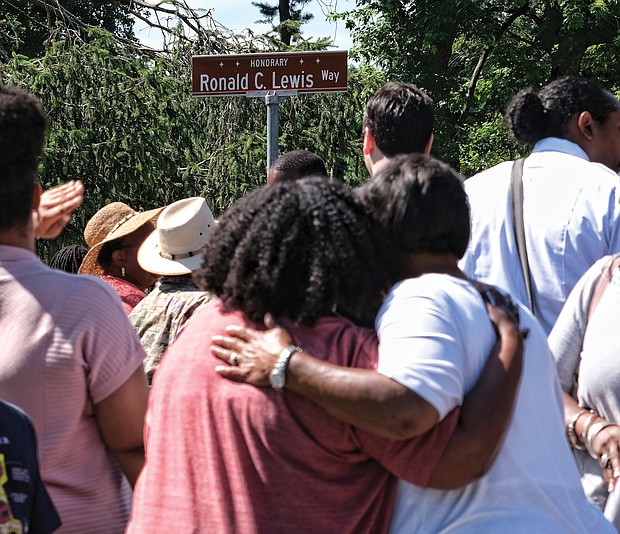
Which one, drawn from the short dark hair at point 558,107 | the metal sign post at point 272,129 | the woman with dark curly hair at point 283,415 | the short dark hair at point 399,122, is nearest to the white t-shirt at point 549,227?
the short dark hair at point 558,107

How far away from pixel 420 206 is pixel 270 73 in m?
4.59

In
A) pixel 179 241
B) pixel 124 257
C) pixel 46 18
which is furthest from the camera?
pixel 46 18

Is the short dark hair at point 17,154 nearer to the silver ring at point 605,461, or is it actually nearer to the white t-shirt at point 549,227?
the silver ring at point 605,461

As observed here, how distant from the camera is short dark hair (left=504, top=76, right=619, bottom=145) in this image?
148 inches

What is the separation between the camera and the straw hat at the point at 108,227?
4.66 meters

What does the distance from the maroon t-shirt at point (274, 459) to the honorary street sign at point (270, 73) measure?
4653 mm

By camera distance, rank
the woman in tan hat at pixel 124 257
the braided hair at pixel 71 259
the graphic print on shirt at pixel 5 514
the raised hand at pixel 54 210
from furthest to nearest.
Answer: the braided hair at pixel 71 259
the woman in tan hat at pixel 124 257
the raised hand at pixel 54 210
the graphic print on shirt at pixel 5 514

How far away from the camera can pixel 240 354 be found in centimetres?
192

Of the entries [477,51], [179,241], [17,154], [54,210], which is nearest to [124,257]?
[179,241]

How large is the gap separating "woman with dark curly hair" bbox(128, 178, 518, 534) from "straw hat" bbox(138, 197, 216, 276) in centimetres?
208

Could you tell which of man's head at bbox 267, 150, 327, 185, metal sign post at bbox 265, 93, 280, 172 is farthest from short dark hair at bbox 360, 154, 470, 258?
metal sign post at bbox 265, 93, 280, 172

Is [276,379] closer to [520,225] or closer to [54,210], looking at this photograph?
[54,210]

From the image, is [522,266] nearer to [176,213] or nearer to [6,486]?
[176,213]

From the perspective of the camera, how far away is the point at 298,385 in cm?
186
